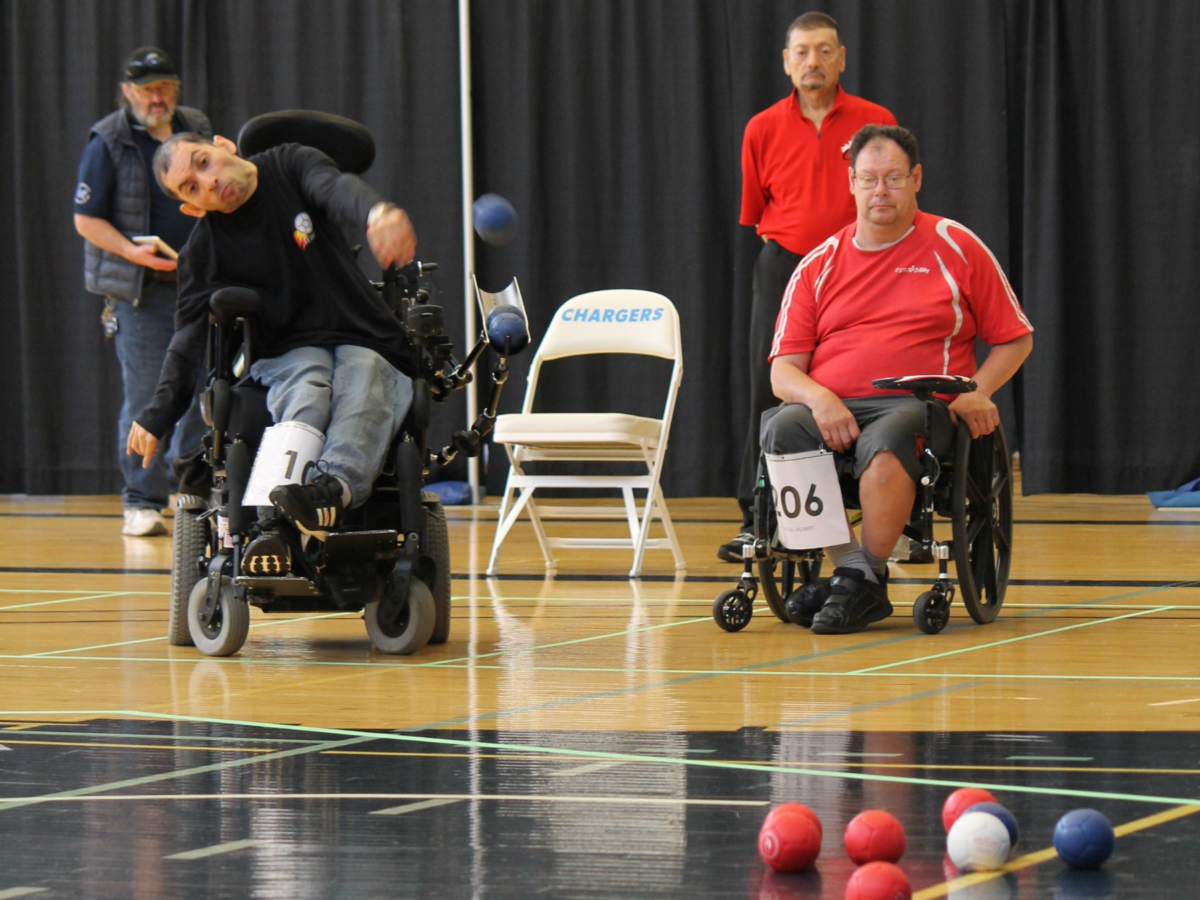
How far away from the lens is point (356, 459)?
9.62 feet

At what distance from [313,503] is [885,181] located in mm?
1295

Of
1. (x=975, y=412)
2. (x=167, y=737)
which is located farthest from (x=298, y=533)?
(x=975, y=412)

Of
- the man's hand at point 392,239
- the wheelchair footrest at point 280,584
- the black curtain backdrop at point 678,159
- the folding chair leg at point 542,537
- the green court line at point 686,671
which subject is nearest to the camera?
the green court line at point 686,671

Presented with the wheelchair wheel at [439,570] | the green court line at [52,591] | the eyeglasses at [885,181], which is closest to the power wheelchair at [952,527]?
the eyeglasses at [885,181]

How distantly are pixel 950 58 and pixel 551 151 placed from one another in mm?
1584

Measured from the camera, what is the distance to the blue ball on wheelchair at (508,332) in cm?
320

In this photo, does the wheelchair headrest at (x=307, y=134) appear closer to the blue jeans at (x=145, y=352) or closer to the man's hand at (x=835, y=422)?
the man's hand at (x=835, y=422)

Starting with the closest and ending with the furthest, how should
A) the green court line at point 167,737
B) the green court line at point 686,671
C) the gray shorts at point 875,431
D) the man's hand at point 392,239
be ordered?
the green court line at point 167,737 < the green court line at point 686,671 < the man's hand at point 392,239 < the gray shorts at point 875,431

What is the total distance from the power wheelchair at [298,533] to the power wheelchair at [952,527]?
1.90 feet

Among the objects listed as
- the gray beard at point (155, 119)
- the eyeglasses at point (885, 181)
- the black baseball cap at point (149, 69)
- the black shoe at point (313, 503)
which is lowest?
the black shoe at point (313, 503)

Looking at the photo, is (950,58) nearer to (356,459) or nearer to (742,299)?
(742,299)

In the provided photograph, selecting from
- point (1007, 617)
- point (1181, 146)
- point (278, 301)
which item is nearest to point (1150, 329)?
point (1181, 146)

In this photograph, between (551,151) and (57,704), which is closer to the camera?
(57,704)

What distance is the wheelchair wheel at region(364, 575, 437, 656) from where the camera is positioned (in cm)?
302
